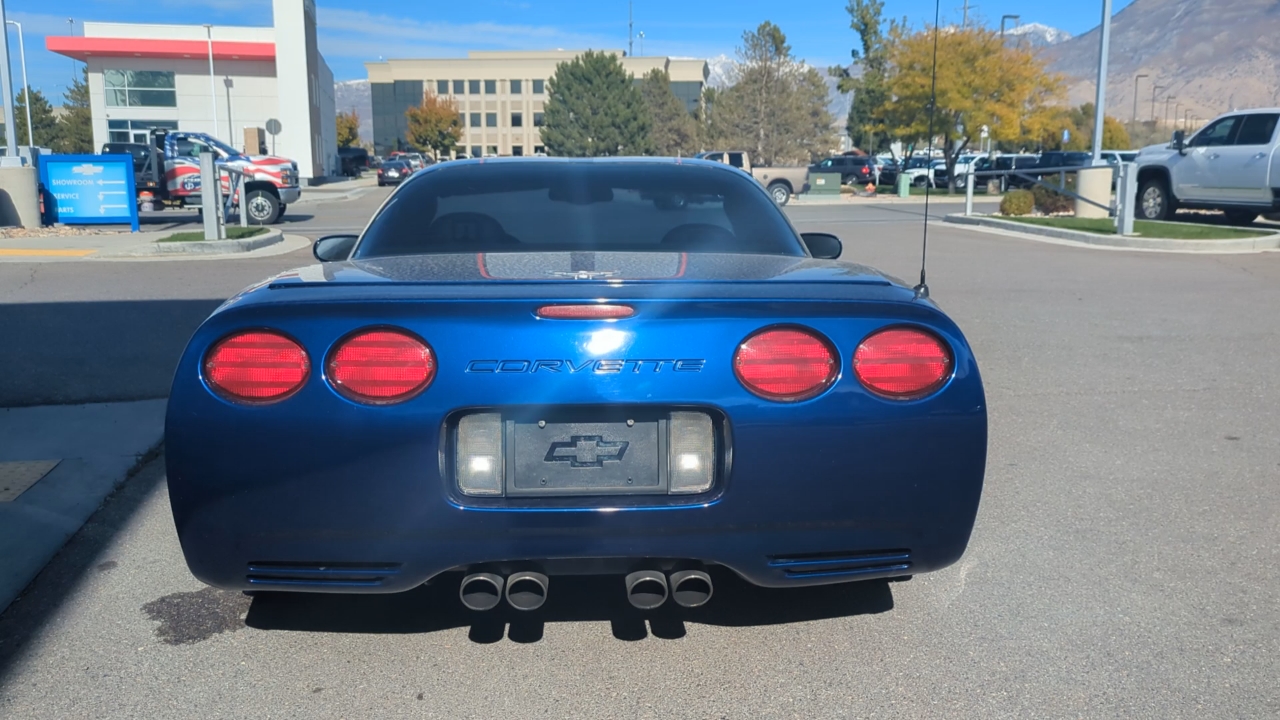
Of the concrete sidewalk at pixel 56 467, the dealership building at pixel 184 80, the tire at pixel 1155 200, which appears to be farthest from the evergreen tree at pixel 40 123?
the concrete sidewalk at pixel 56 467

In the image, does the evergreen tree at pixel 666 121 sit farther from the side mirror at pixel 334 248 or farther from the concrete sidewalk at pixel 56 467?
the side mirror at pixel 334 248

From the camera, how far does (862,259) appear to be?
50.2 feet

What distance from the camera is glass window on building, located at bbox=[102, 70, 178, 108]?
57.5 m

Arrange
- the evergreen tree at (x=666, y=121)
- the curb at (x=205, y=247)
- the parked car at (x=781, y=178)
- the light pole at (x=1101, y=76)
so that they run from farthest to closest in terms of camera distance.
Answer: the evergreen tree at (x=666, y=121), the parked car at (x=781, y=178), the light pole at (x=1101, y=76), the curb at (x=205, y=247)

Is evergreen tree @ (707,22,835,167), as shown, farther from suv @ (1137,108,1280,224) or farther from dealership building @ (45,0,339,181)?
Answer: suv @ (1137,108,1280,224)

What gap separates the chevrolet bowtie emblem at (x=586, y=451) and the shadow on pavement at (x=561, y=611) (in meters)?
0.77

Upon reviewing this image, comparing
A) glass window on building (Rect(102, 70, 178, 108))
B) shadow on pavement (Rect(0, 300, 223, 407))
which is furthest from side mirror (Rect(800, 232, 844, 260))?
glass window on building (Rect(102, 70, 178, 108))

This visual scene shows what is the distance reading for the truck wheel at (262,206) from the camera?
885 inches

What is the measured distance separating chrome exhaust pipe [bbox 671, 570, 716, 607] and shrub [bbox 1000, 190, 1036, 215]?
21.9 m

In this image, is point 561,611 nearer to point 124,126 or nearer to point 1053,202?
point 1053,202

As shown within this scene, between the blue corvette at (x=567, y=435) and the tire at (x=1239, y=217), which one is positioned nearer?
the blue corvette at (x=567, y=435)

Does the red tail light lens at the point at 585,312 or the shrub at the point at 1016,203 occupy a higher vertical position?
the red tail light lens at the point at 585,312

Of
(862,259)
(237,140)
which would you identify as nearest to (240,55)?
(237,140)

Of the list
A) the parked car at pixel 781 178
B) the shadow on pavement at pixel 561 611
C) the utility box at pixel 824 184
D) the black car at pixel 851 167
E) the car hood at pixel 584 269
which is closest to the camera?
the car hood at pixel 584 269
